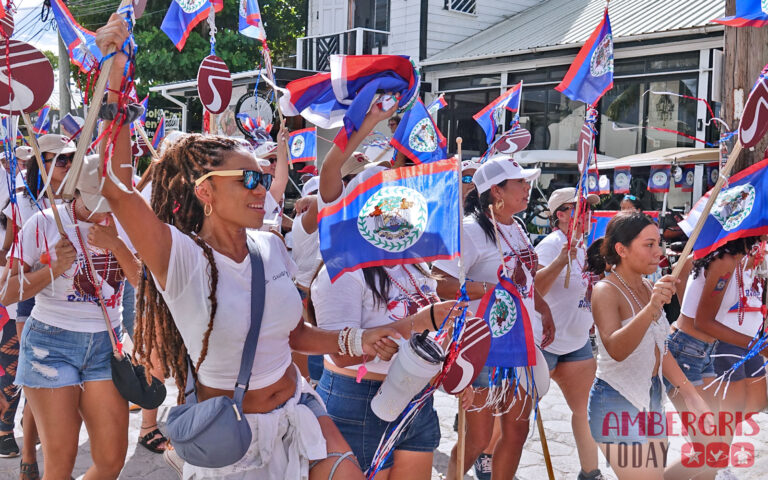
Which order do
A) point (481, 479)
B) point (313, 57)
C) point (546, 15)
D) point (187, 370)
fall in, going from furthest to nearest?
point (313, 57) < point (546, 15) < point (481, 479) < point (187, 370)

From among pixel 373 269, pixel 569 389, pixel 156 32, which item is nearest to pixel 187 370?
pixel 373 269

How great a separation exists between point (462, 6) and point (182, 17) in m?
13.3

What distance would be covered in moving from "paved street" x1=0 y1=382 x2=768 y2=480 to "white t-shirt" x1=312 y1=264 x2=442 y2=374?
1.62m

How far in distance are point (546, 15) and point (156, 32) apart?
35.2 ft

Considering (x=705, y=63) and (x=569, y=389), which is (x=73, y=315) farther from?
(x=705, y=63)

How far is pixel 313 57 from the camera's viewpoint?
67.1 feet

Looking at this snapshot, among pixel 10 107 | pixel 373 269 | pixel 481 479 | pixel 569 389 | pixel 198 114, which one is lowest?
pixel 481 479

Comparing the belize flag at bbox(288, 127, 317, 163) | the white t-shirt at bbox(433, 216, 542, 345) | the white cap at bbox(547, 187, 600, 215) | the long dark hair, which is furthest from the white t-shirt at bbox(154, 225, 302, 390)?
the belize flag at bbox(288, 127, 317, 163)

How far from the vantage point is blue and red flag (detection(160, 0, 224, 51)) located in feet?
20.9

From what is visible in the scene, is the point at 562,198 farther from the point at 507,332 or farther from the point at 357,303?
the point at 357,303

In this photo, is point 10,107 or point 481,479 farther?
point 481,479

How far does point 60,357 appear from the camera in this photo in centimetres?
396

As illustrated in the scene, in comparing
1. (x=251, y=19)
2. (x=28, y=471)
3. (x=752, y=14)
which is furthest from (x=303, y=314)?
(x=251, y=19)

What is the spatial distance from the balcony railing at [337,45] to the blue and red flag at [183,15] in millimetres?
11974
